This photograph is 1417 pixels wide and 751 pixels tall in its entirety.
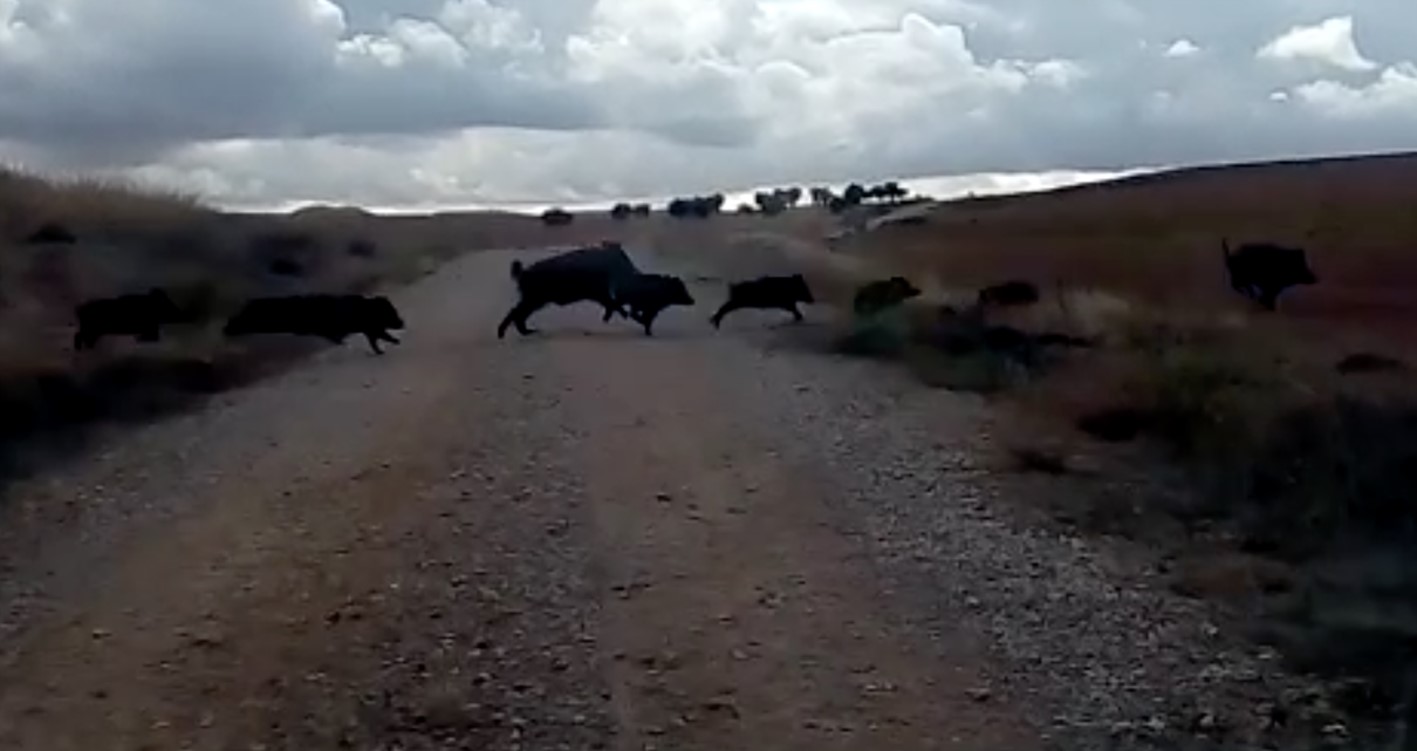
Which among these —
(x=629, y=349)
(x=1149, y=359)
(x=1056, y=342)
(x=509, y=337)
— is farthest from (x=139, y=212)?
(x=1149, y=359)

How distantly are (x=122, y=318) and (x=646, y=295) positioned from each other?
7.69 m

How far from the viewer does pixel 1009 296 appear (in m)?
32.9

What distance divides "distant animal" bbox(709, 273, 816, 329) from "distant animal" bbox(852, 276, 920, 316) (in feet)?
3.35

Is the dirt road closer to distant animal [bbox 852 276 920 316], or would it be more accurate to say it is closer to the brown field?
the brown field

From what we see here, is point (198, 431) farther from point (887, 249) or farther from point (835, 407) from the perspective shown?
point (887, 249)

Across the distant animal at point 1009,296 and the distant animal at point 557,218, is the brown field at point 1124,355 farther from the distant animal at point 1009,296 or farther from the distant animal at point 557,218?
the distant animal at point 557,218

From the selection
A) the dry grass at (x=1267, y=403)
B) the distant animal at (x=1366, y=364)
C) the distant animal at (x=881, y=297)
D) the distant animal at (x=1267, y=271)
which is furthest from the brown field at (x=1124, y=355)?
the distant animal at (x=1267, y=271)

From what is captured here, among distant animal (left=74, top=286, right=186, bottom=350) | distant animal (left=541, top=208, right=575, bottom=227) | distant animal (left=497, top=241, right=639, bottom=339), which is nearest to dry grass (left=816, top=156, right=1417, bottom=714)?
distant animal (left=497, top=241, right=639, bottom=339)

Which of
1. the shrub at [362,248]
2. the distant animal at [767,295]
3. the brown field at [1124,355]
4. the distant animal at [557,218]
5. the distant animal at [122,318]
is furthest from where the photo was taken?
the distant animal at [557,218]

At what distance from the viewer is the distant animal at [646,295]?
2905cm

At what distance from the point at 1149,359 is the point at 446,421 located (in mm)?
7994

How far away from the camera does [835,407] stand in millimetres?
18922

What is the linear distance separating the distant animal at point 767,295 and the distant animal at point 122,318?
847 centimetres

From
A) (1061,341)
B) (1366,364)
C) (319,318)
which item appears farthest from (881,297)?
(319,318)
